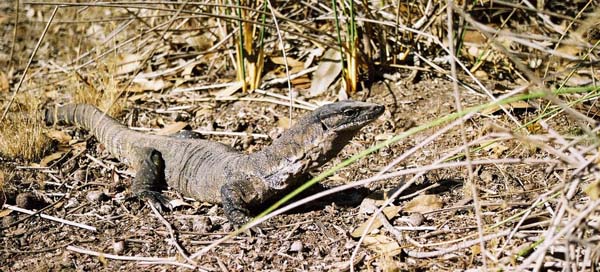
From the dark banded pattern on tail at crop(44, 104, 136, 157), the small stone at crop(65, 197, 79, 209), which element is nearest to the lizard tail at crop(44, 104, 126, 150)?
the dark banded pattern on tail at crop(44, 104, 136, 157)

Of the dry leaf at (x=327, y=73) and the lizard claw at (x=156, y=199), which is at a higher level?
the dry leaf at (x=327, y=73)

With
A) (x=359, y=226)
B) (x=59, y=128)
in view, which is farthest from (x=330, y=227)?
(x=59, y=128)

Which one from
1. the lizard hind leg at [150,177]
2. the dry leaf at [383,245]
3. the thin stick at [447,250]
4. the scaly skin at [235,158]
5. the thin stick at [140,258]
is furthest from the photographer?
the lizard hind leg at [150,177]

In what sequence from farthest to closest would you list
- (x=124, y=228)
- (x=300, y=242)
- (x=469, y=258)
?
(x=124, y=228) → (x=300, y=242) → (x=469, y=258)

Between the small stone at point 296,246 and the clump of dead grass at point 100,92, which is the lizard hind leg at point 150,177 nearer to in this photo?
the clump of dead grass at point 100,92

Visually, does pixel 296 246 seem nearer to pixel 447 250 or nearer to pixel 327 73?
pixel 447 250

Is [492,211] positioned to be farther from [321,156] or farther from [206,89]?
[206,89]

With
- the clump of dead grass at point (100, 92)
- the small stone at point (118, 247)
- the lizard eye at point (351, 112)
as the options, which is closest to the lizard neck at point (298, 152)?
the lizard eye at point (351, 112)

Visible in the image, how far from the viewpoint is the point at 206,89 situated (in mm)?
6855

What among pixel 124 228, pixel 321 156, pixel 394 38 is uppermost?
pixel 394 38

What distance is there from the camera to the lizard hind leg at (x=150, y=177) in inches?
201

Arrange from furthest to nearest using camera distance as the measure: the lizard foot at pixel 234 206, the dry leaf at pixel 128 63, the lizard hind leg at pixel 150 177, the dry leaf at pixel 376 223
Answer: the dry leaf at pixel 128 63, the lizard hind leg at pixel 150 177, the lizard foot at pixel 234 206, the dry leaf at pixel 376 223

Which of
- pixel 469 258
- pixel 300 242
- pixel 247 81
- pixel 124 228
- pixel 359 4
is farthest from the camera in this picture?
pixel 247 81

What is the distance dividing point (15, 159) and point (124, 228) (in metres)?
1.48
